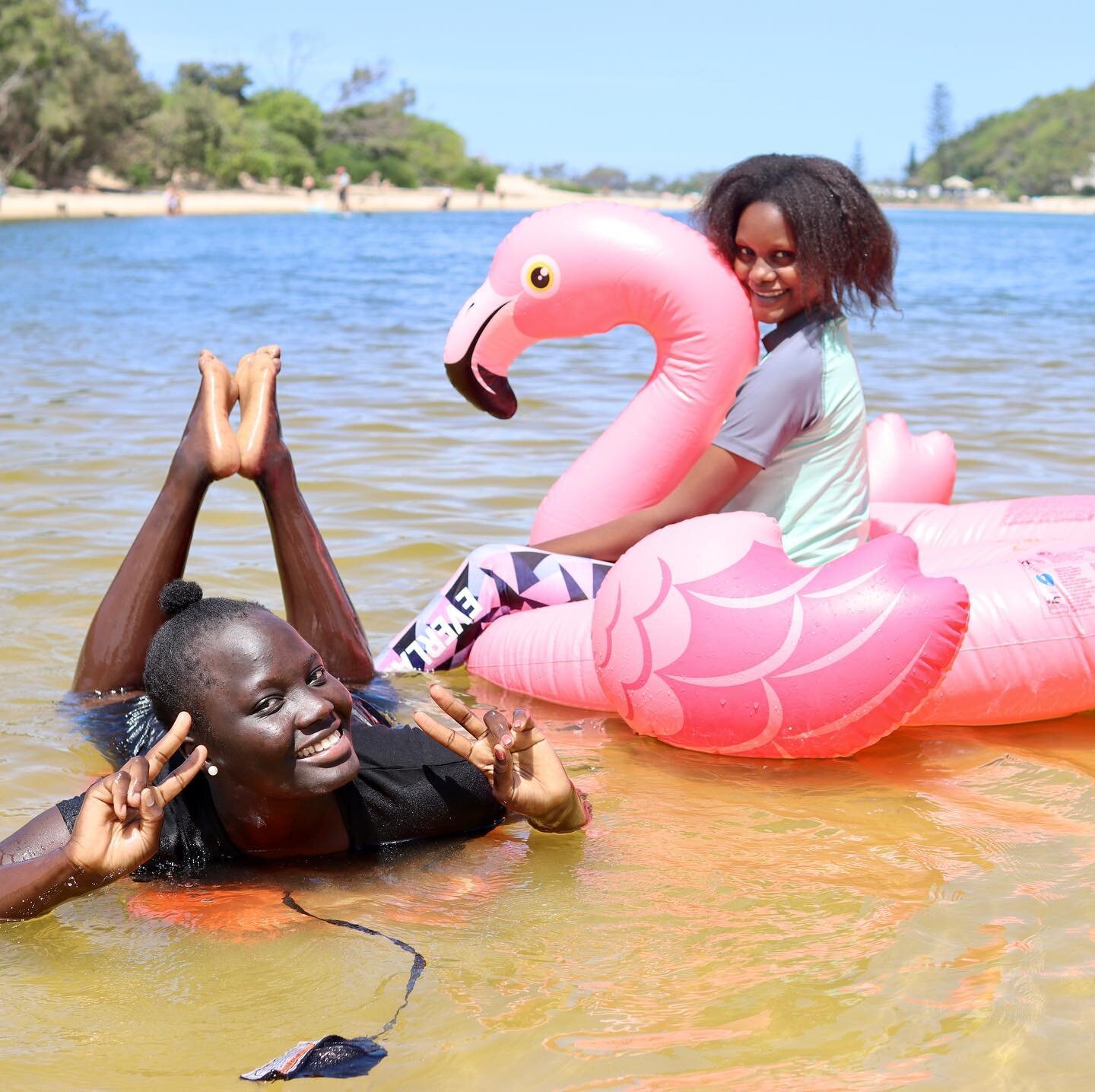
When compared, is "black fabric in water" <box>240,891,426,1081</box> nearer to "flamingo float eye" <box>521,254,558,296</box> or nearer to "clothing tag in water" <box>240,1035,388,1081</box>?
"clothing tag in water" <box>240,1035,388,1081</box>

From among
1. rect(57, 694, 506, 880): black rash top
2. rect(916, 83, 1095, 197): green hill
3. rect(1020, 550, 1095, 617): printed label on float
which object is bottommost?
rect(57, 694, 506, 880): black rash top

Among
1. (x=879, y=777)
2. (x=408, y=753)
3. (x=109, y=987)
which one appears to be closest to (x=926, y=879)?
(x=879, y=777)

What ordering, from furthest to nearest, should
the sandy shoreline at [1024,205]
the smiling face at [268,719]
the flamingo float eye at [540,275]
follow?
the sandy shoreline at [1024,205]
the flamingo float eye at [540,275]
the smiling face at [268,719]

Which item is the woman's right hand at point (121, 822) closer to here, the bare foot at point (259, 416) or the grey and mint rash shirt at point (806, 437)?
the bare foot at point (259, 416)

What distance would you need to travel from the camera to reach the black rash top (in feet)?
9.04

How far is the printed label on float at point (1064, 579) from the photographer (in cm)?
344

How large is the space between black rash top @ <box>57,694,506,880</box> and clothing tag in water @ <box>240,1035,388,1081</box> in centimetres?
69

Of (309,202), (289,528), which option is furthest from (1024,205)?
(289,528)

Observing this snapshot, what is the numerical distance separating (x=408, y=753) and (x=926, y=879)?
3.48 feet

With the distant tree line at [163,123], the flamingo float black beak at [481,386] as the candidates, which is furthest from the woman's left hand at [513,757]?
the distant tree line at [163,123]

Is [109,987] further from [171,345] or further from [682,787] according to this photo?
[171,345]

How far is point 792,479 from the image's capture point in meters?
3.72

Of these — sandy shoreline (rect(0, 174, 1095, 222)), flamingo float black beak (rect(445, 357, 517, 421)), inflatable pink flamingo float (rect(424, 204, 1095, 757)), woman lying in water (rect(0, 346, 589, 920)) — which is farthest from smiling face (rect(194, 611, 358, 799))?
sandy shoreline (rect(0, 174, 1095, 222))

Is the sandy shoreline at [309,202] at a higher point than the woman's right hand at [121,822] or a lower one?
higher
